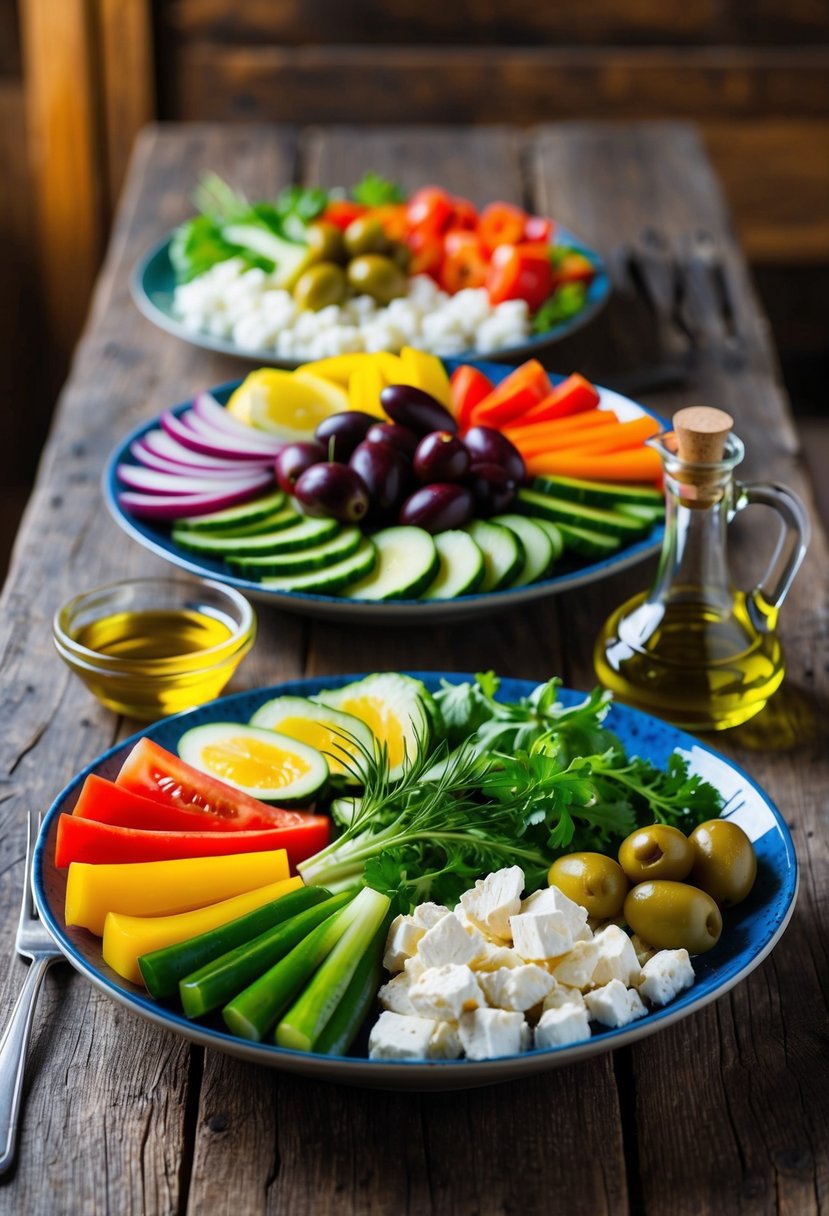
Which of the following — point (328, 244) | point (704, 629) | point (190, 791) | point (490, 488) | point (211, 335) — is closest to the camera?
point (190, 791)

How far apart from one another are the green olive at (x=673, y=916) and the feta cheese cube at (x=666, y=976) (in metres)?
0.03

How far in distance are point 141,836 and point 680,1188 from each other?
0.42 m

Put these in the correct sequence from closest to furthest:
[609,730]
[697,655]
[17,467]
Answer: [609,730] < [697,655] < [17,467]

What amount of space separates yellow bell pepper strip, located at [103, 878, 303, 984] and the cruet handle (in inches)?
22.7

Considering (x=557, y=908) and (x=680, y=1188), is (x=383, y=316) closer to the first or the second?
(x=557, y=908)

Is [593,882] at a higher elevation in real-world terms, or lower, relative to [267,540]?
higher

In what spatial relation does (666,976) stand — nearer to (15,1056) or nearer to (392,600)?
(15,1056)

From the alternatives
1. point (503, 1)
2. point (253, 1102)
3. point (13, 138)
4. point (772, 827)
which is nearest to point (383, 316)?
point (772, 827)

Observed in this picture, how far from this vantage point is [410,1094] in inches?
37.0

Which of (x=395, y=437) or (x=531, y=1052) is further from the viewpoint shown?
(x=395, y=437)

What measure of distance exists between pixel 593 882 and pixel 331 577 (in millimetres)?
528

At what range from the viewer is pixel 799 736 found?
1.34m

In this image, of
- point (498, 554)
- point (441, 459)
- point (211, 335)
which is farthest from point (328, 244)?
point (498, 554)

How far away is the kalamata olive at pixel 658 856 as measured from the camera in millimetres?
1003
